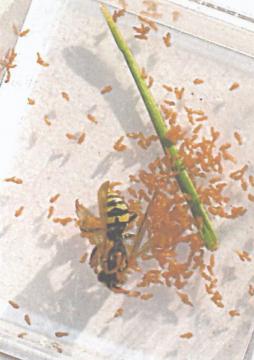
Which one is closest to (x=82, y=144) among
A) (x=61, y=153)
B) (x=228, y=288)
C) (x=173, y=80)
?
(x=61, y=153)

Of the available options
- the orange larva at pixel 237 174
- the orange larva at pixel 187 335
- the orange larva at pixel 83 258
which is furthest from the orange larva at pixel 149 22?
the orange larva at pixel 187 335

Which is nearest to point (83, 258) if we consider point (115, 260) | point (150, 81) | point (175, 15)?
point (115, 260)

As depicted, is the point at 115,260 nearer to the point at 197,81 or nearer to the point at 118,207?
the point at 118,207

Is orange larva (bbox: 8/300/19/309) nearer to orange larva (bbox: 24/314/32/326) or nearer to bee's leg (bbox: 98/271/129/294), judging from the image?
orange larva (bbox: 24/314/32/326)

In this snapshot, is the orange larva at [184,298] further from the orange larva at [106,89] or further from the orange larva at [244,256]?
the orange larva at [106,89]

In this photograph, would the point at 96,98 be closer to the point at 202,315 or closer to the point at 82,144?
the point at 82,144

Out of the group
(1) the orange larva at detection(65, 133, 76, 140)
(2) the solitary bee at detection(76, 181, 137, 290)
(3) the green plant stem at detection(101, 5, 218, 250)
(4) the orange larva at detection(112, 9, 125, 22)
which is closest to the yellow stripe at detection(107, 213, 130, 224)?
(2) the solitary bee at detection(76, 181, 137, 290)

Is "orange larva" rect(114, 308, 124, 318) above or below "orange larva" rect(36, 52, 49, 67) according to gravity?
below
